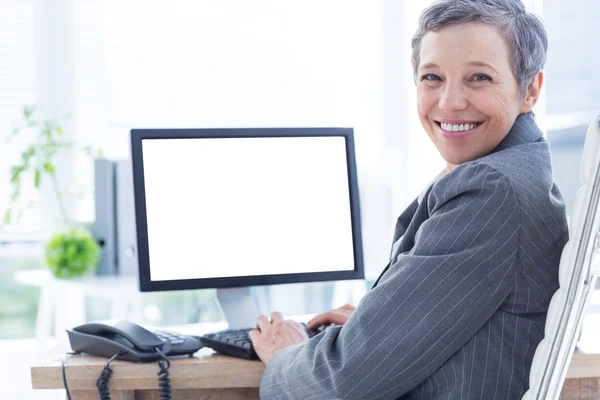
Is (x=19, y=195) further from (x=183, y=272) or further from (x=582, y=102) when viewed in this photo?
(x=582, y=102)

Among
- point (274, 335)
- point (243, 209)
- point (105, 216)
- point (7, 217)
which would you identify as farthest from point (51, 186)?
point (274, 335)

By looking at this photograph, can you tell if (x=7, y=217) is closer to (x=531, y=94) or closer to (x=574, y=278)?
(x=531, y=94)

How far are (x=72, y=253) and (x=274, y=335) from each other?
1640 mm

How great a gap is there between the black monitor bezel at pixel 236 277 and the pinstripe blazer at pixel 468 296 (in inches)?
20.9

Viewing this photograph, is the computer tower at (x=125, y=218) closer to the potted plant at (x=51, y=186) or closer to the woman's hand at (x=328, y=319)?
the potted plant at (x=51, y=186)

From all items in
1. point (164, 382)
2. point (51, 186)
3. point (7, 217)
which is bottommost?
point (164, 382)

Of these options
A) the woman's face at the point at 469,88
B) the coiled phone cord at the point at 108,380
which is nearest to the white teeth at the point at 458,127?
the woman's face at the point at 469,88

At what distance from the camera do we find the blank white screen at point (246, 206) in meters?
1.57

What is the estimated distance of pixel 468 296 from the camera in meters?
1.00

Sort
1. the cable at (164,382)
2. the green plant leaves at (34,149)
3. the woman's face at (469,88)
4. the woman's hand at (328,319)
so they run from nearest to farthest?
the woman's face at (469,88), the cable at (164,382), the woman's hand at (328,319), the green plant leaves at (34,149)

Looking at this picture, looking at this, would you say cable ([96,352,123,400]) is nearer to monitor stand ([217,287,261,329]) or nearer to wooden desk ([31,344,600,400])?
wooden desk ([31,344,600,400])

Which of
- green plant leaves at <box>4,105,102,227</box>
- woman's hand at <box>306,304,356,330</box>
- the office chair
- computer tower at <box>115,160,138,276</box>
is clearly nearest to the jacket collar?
the office chair

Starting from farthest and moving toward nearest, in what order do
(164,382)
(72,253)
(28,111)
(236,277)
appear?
(28,111) < (72,253) < (236,277) < (164,382)

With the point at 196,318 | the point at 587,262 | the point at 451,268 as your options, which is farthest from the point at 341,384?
the point at 196,318
